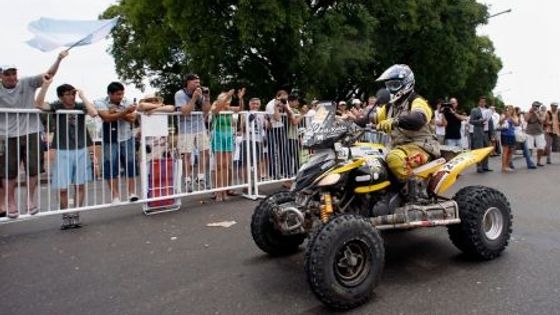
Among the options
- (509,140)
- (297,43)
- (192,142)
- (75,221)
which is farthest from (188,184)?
(297,43)

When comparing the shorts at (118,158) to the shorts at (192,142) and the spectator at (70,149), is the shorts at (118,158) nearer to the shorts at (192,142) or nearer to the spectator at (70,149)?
the spectator at (70,149)

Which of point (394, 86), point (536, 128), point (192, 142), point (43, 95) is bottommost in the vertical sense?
point (192, 142)

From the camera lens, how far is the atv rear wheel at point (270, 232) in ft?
16.0

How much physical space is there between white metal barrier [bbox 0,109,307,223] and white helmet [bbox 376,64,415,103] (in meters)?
2.31

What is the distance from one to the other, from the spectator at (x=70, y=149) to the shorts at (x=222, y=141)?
2.21m

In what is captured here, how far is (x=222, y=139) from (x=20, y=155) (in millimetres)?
3239

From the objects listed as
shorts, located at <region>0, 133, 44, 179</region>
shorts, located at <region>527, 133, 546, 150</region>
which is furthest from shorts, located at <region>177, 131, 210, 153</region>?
shorts, located at <region>527, 133, 546, 150</region>

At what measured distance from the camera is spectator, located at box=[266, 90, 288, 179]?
948 cm

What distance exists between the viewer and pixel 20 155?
6852 mm

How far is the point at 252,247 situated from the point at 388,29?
25.4m

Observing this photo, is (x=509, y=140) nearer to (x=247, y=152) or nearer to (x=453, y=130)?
(x=453, y=130)

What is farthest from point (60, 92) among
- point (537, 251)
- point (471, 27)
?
point (471, 27)

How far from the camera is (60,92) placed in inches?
279

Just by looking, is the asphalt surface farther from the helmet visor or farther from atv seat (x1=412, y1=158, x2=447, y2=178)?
the helmet visor
